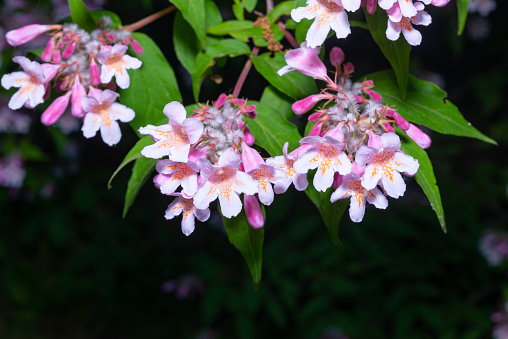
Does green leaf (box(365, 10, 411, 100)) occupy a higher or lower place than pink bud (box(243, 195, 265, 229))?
higher

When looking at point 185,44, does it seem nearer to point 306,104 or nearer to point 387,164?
point 306,104

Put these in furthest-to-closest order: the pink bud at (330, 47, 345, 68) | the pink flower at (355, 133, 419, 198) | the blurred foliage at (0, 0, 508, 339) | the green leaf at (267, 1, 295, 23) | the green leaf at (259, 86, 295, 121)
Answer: the blurred foliage at (0, 0, 508, 339) → the green leaf at (267, 1, 295, 23) → the green leaf at (259, 86, 295, 121) → the pink bud at (330, 47, 345, 68) → the pink flower at (355, 133, 419, 198)

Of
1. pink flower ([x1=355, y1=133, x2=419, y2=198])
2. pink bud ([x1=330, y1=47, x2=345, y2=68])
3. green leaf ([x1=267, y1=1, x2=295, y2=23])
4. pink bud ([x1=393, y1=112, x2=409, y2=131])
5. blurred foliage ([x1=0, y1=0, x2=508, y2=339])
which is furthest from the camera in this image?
blurred foliage ([x1=0, y1=0, x2=508, y2=339])

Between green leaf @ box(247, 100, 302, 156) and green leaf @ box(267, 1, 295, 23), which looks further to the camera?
green leaf @ box(267, 1, 295, 23)

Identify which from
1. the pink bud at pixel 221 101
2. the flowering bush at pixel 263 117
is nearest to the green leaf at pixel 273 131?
the flowering bush at pixel 263 117

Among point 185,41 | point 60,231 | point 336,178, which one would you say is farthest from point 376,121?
point 60,231

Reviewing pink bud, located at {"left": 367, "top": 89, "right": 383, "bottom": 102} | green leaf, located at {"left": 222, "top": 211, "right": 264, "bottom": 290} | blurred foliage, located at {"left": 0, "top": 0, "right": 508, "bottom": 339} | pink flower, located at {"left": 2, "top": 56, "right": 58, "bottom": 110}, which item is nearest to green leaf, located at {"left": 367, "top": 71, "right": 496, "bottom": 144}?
pink bud, located at {"left": 367, "top": 89, "right": 383, "bottom": 102}

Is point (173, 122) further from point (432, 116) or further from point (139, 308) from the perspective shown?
point (139, 308)

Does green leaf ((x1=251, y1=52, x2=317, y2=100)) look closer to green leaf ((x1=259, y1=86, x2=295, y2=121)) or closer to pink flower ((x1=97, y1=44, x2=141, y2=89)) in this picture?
green leaf ((x1=259, y1=86, x2=295, y2=121))
